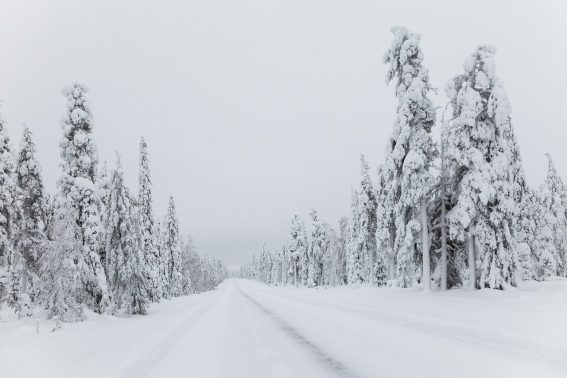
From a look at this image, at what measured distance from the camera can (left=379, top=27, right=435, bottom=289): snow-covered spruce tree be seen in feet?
93.1

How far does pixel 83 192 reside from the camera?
89.7ft

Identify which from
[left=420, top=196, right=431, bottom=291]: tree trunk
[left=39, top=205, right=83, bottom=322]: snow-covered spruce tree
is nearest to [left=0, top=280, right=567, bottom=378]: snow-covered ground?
[left=39, top=205, right=83, bottom=322]: snow-covered spruce tree

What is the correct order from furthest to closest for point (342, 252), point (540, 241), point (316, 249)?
point (342, 252), point (316, 249), point (540, 241)

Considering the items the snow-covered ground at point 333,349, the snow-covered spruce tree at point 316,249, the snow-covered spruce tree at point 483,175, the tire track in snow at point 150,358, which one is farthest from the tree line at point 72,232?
the snow-covered spruce tree at point 316,249

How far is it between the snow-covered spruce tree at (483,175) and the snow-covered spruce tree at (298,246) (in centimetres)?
6929


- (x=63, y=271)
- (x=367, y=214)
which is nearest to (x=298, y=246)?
(x=367, y=214)

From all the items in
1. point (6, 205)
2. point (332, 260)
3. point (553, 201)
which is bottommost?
point (332, 260)

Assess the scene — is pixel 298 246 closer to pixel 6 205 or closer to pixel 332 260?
pixel 332 260

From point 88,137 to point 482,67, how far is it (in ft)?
77.4

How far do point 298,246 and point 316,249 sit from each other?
11.4m

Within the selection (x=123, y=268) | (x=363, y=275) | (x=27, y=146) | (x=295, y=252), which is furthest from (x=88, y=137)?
(x=295, y=252)

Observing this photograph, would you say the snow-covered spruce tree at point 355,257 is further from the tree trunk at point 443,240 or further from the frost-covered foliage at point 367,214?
the tree trunk at point 443,240

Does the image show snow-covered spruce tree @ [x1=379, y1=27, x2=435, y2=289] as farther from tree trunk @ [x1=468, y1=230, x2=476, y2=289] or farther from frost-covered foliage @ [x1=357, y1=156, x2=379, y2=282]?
frost-covered foliage @ [x1=357, y1=156, x2=379, y2=282]

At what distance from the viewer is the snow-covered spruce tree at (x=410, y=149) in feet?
93.1
